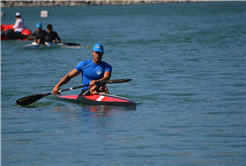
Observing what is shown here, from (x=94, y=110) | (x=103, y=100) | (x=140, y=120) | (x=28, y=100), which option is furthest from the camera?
(x=28, y=100)

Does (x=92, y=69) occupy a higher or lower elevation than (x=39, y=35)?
higher

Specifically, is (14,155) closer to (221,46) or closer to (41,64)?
(41,64)

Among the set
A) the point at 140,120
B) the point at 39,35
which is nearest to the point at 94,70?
the point at 140,120

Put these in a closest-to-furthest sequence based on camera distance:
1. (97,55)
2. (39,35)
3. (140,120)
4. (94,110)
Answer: (140,120), (97,55), (94,110), (39,35)

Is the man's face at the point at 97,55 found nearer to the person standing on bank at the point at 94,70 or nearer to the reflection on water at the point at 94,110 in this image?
the person standing on bank at the point at 94,70

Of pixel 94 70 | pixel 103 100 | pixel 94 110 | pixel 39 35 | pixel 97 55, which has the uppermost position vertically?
pixel 97 55

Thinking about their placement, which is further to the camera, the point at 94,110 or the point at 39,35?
the point at 39,35

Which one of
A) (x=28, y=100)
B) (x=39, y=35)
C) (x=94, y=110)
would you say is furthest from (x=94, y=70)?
(x=39, y=35)

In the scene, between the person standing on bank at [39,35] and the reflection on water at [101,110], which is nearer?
the reflection on water at [101,110]

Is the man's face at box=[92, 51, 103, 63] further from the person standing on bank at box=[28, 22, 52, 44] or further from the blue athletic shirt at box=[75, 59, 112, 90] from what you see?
the person standing on bank at box=[28, 22, 52, 44]

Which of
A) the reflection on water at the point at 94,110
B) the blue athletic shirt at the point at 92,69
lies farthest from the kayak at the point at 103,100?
the blue athletic shirt at the point at 92,69

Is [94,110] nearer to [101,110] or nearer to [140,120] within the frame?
[101,110]

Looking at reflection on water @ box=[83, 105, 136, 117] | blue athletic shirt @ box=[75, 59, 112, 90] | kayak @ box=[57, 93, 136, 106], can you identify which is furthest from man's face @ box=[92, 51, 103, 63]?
reflection on water @ box=[83, 105, 136, 117]

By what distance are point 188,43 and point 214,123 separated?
22.0 meters
